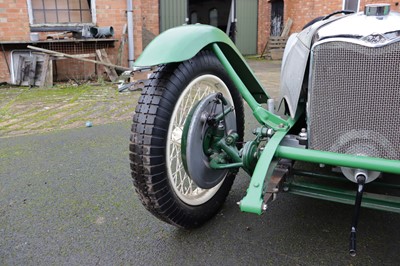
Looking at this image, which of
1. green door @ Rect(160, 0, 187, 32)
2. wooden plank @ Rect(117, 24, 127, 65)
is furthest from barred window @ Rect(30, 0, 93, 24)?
green door @ Rect(160, 0, 187, 32)

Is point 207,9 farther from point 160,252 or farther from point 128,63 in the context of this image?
point 160,252

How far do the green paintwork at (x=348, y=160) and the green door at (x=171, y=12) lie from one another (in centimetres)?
1113

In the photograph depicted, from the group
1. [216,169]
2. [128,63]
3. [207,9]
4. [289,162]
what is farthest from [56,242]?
[207,9]

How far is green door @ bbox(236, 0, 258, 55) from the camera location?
47.3 feet

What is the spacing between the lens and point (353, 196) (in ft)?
6.31

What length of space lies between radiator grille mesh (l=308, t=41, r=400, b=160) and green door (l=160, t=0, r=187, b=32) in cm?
1095

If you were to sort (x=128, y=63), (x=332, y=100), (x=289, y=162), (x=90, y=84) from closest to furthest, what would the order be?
(x=332, y=100), (x=289, y=162), (x=90, y=84), (x=128, y=63)

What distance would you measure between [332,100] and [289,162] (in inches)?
16.2

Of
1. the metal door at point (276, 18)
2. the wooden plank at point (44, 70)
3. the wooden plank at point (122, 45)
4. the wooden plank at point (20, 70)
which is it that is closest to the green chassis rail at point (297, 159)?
the wooden plank at point (44, 70)

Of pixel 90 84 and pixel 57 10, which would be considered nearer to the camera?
pixel 90 84

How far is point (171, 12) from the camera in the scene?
12289 mm

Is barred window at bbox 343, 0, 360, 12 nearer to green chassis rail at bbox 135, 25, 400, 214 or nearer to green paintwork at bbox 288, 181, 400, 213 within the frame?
green chassis rail at bbox 135, 25, 400, 214

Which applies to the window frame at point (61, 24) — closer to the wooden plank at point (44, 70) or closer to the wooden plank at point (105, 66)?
the wooden plank at point (105, 66)

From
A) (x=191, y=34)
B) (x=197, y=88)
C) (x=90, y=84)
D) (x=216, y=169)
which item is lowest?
(x=90, y=84)
